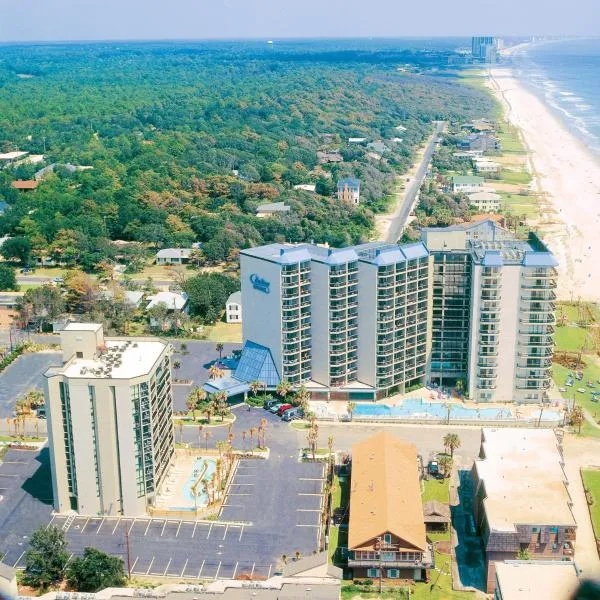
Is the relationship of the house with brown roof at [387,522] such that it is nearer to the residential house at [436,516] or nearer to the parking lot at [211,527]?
the residential house at [436,516]

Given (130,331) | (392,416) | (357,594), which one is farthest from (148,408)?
(130,331)

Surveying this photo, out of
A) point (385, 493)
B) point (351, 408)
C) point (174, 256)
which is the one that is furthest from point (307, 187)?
point (385, 493)

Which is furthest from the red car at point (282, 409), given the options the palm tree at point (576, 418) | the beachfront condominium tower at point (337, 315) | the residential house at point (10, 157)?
the residential house at point (10, 157)

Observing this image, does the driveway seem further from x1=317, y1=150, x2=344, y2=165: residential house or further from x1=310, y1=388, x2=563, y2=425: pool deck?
x1=317, y1=150, x2=344, y2=165: residential house

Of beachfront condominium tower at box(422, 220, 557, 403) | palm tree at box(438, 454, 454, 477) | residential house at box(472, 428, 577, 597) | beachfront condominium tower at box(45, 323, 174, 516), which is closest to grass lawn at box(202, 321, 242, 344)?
beachfront condominium tower at box(422, 220, 557, 403)

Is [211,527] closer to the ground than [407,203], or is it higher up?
closer to the ground

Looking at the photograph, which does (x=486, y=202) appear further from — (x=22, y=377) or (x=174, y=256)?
(x=22, y=377)

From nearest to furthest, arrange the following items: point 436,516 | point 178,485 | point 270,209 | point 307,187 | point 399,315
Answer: point 436,516 < point 178,485 < point 399,315 < point 270,209 < point 307,187
